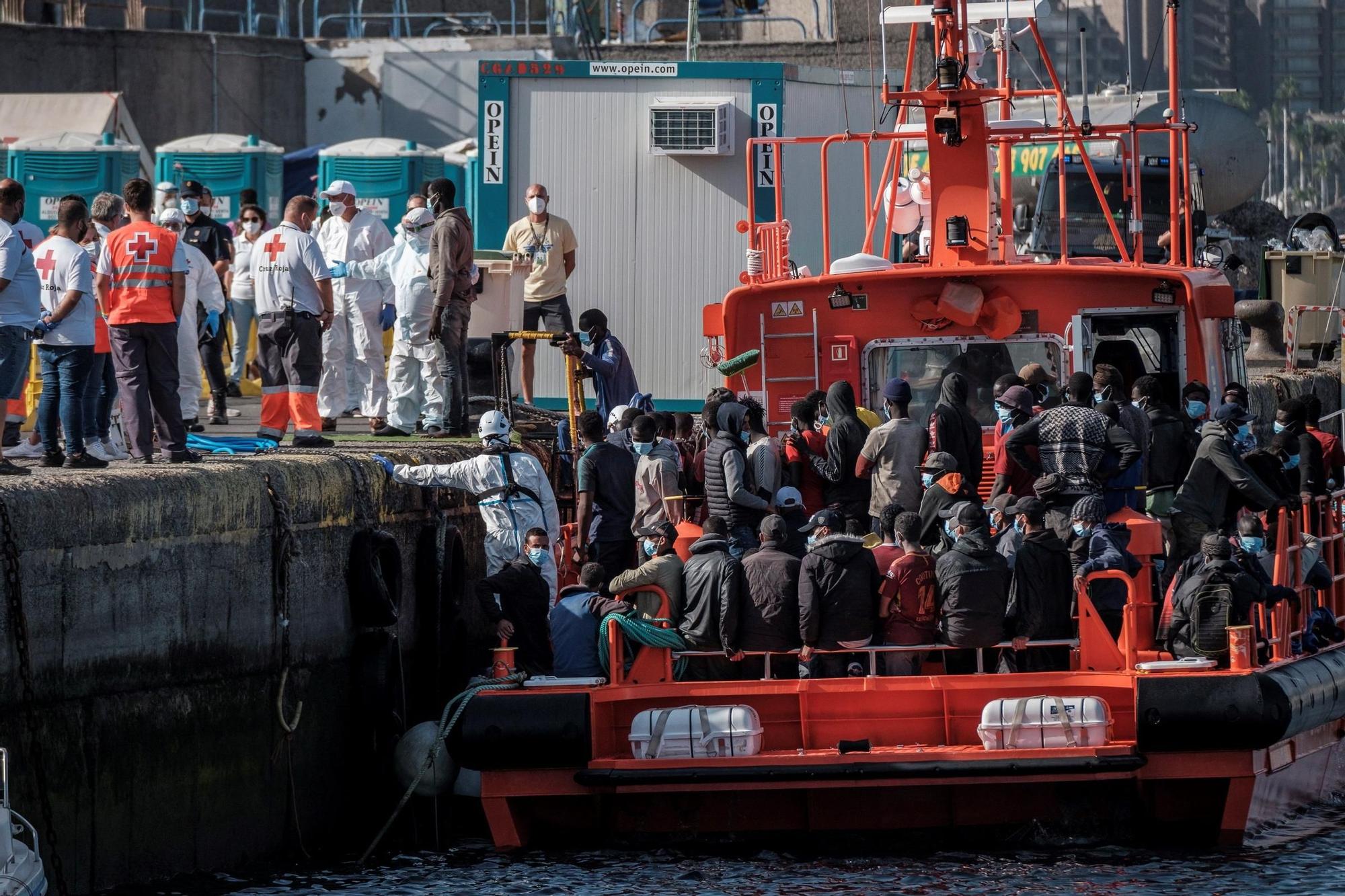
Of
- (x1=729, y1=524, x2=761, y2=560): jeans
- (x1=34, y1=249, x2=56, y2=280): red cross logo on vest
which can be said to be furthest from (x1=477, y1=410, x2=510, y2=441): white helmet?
(x1=34, y1=249, x2=56, y2=280): red cross logo on vest

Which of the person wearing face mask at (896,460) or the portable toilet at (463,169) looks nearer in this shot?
the person wearing face mask at (896,460)

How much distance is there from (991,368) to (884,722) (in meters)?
3.56

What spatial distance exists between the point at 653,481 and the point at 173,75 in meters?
19.0

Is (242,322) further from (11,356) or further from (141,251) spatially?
(11,356)

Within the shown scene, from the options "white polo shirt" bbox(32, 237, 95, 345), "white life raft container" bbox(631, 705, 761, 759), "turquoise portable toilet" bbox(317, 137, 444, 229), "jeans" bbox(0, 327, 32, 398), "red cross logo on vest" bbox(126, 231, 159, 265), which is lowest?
"white life raft container" bbox(631, 705, 761, 759)

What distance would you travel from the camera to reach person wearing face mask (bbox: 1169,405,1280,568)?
1104cm

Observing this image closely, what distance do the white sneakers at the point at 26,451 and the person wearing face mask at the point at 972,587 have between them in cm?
469

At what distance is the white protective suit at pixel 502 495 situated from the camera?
424 inches

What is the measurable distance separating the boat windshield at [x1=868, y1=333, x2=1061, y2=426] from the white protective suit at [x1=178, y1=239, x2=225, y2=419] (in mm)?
4209

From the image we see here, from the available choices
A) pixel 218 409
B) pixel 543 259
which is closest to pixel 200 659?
pixel 218 409

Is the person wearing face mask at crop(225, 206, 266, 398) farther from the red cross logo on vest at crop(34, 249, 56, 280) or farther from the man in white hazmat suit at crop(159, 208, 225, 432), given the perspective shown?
the red cross logo on vest at crop(34, 249, 56, 280)

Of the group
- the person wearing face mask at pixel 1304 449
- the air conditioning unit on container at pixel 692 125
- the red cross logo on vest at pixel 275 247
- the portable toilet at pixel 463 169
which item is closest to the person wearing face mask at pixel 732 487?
the red cross logo on vest at pixel 275 247

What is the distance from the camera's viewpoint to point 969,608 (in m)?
9.52

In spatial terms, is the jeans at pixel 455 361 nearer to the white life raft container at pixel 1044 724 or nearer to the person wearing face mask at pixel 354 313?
the person wearing face mask at pixel 354 313
